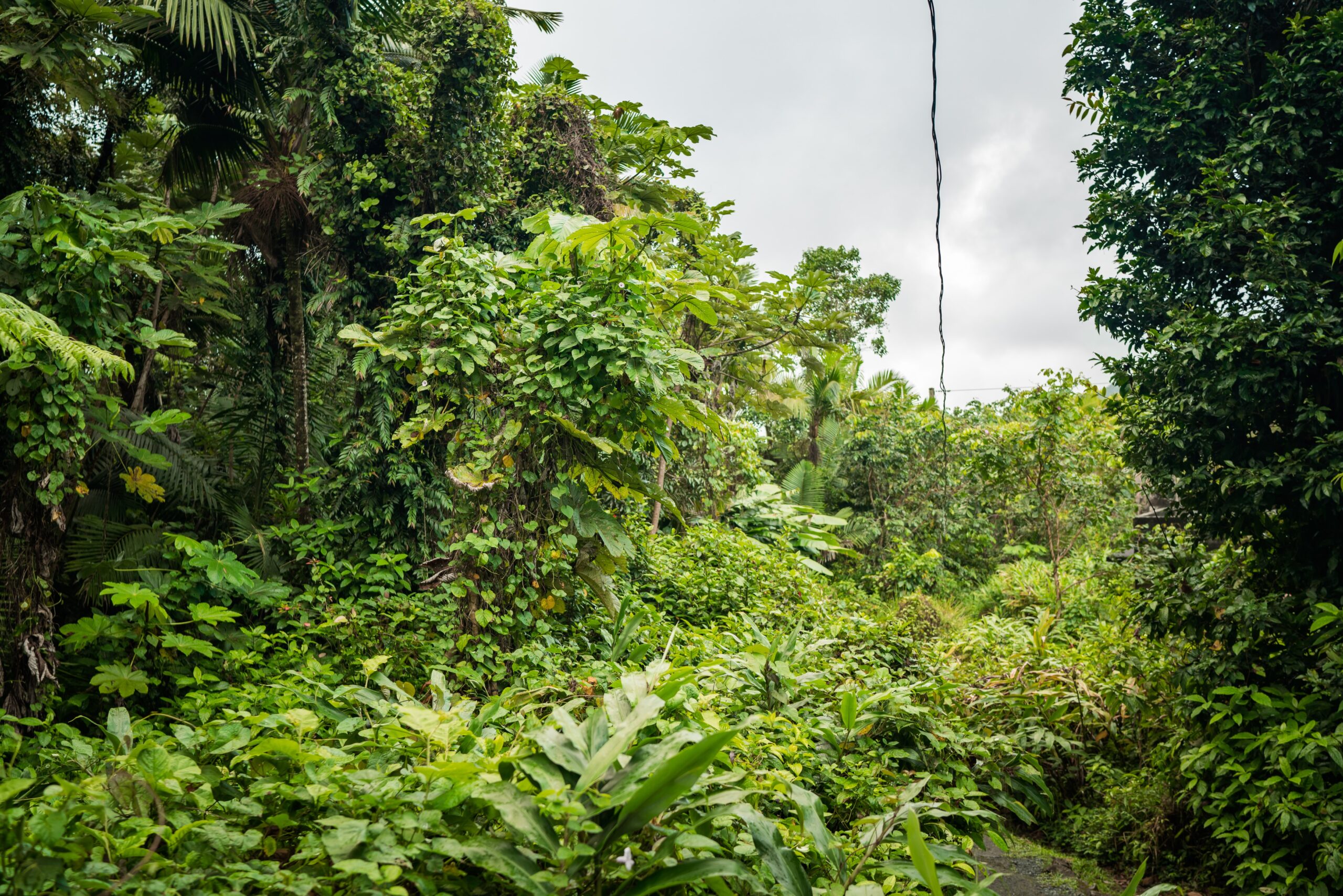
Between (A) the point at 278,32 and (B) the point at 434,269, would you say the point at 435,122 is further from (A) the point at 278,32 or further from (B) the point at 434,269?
(B) the point at 434,269

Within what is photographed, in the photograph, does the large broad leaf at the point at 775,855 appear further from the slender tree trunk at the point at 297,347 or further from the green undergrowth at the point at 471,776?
the slender tree trunk at the point at 297,347

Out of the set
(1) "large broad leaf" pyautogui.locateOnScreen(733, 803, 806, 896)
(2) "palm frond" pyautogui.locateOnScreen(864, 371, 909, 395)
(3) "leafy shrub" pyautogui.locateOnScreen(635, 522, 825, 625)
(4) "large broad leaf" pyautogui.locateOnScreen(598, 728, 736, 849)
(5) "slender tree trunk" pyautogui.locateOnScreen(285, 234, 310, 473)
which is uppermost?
(2) "palm frond" pyautogui.locateOnScreen(864, 371, 909, 395)

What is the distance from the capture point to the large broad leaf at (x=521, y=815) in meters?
1.24

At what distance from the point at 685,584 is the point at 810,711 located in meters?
2.41

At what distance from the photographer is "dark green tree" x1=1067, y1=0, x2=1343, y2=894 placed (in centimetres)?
364

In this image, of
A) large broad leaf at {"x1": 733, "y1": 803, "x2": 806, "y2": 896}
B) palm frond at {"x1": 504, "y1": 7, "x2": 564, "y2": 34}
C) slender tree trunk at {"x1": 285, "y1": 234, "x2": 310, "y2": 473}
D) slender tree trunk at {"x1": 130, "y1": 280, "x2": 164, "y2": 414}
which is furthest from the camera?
palm frond at {"x1": 504, "y1": 7, "x2": 564, "y2": 34}

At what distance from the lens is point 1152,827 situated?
428cm

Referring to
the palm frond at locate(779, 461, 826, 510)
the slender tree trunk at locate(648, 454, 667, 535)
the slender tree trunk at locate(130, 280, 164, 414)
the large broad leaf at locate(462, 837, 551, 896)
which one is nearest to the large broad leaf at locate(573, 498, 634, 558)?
the large broad leaf at locate(462, 837, 551, 896)

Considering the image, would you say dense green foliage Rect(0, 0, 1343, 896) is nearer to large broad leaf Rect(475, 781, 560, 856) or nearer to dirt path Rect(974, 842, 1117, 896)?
large broad leaf Rect(475, 781, 560, 856)

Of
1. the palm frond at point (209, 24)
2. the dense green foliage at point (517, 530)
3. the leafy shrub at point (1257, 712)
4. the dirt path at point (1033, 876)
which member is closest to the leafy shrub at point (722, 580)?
the dense green foliage at point (517, 530)

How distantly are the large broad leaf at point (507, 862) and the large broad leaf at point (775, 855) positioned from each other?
0.49 metres

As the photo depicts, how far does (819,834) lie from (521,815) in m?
0.81

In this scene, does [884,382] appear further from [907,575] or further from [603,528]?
[603,528]

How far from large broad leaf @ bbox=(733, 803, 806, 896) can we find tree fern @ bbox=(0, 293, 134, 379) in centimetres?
311
